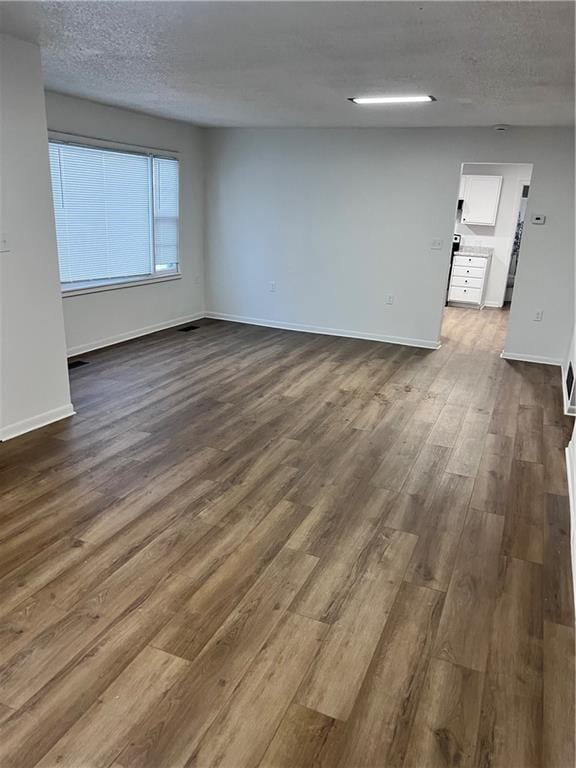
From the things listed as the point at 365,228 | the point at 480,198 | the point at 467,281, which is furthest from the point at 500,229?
the point at 365,228

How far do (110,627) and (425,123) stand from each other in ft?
17.3

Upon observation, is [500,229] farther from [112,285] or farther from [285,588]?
[285,588]

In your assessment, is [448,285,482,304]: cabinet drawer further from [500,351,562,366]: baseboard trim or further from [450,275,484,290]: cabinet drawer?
[500,351,562,366]: baseboard trim

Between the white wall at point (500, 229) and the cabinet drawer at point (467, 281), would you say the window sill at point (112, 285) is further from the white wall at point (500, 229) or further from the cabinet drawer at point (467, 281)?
the white wall at point (500, 229)

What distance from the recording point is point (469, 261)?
863 cm

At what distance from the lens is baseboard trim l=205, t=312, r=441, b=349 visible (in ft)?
20.6

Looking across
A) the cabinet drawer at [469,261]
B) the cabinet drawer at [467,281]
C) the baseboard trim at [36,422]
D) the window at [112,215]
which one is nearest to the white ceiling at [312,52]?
the window at [112,215]

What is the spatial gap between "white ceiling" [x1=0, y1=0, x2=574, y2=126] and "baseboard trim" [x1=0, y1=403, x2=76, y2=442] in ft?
7.42

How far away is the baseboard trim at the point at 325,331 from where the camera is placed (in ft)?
20.6

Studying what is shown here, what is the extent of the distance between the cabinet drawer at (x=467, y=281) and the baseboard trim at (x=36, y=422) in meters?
6.82

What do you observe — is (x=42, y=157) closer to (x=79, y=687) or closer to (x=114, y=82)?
(x=114, y=82)

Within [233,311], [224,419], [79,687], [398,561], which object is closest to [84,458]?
[224,419]

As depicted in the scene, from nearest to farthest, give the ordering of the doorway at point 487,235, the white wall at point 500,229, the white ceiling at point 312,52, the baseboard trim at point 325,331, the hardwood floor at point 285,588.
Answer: the hardwood floor at point 285,588 → the white ceiling at point 312,52 → the baseboard trim at point 325,331 → the white wall at point 500,229 → the doorway at point 487,235

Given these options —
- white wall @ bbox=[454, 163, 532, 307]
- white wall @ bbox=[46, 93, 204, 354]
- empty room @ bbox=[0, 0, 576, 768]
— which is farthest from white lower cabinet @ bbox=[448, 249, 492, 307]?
white wall @ bbox=[46, 93, 204, 354]
